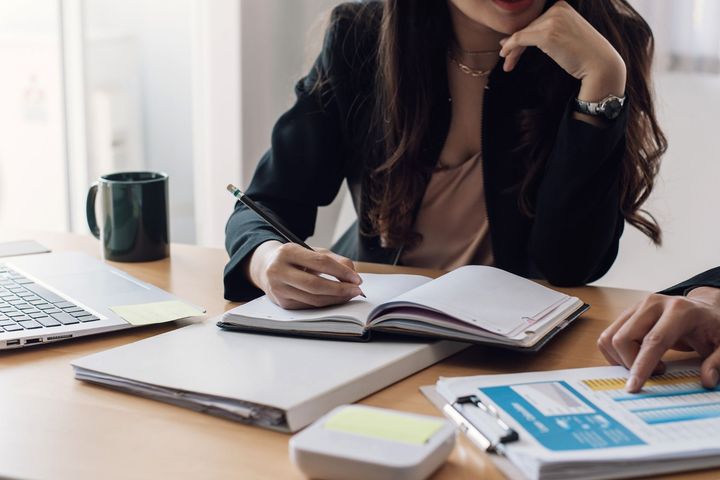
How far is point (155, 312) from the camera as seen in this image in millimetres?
1053

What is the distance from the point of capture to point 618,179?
137 centimetres

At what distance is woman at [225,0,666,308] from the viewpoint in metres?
1.32

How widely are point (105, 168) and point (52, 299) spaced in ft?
6.93

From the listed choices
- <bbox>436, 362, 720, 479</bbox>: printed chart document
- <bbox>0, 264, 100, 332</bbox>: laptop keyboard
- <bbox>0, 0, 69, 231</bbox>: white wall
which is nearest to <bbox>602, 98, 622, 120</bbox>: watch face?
<bbox>436, 362, 720, 479</bbox>: printed chart document

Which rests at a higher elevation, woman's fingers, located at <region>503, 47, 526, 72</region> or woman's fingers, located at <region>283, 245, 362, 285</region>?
woman's fingers, located at <region>503, 47, 526, 72</region>

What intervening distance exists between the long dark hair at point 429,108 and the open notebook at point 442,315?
1.39 ft

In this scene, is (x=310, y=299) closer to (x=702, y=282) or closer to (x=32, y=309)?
(x=32, y=309)

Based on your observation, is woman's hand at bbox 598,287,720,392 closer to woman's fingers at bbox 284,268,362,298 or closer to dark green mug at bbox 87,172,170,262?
woman's fingers at bbox 284,268,362,298

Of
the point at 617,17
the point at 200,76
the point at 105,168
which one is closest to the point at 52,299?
the point at 617,17

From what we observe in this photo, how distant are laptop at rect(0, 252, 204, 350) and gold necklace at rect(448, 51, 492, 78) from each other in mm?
661

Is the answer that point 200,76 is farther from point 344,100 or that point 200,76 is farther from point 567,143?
point 567,143

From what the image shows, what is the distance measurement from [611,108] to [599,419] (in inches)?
25.6

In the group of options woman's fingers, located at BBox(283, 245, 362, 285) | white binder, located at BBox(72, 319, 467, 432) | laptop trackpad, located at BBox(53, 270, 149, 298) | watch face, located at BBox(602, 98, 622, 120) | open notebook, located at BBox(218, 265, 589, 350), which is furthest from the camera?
watch face, located at BBox(602, 98, 622, 120)

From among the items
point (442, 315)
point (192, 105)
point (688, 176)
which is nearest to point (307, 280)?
point (442, 315)
